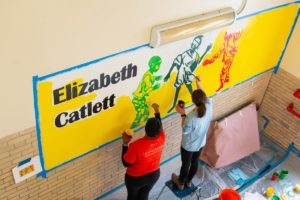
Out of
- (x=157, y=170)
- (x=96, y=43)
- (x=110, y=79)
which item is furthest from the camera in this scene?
(x=157, y=170)

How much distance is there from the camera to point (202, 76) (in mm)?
4266

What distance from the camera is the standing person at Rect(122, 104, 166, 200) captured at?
3.39m

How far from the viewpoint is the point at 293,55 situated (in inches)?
199

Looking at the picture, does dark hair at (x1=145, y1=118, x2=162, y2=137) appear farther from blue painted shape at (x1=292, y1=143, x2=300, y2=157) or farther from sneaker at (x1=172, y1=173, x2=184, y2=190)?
blue painted shape at (x1=292, y1=143, x2=300, y2=157)

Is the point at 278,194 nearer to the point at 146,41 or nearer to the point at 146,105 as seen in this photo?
the point at 146,105

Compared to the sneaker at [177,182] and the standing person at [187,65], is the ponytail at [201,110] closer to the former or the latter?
the standing person at [187,65]

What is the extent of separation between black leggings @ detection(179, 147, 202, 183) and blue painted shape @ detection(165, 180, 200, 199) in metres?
0.16

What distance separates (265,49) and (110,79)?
9.34 ft

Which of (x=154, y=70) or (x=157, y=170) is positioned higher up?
(x=154, y=70)

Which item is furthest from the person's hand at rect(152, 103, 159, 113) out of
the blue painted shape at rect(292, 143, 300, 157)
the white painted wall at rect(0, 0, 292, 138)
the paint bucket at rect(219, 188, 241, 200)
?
the blue painted shape at rect(292, 143, 300, 157)

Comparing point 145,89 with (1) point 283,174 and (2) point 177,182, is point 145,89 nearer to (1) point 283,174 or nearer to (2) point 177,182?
(2) point 177,182

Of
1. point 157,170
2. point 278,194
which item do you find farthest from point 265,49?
point 157,170

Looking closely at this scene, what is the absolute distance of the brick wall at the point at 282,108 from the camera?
5.20 metres

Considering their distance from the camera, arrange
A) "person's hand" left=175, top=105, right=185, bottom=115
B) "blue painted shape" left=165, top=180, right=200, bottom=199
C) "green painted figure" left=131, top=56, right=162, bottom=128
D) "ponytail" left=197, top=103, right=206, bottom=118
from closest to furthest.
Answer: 1. "green painted figure" left=131, top=56, right=162, bottom=128
2. "ponytail" left=197, top=103, right=206, bottom=118
3. "person's hand" left=175, top=105, right=185, bottom=115
4. "blue painted shape" left=165, top=180, right=200, bottom=199
